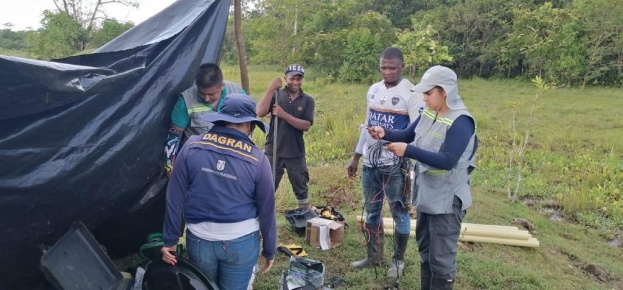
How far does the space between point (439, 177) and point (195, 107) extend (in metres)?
1.70

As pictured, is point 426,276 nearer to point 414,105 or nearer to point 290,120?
point 414,105

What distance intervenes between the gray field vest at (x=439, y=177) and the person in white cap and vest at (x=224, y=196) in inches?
42.0

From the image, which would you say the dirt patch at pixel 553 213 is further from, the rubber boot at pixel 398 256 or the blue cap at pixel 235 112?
the blue cap at pixel 235 112

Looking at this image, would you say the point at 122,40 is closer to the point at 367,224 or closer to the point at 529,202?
the point at 367,224

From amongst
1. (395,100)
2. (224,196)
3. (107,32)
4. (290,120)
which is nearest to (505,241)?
(395,100)

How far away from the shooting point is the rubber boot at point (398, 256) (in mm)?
3953

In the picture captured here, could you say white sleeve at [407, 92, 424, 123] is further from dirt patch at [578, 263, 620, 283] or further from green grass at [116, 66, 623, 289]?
dirt patch at [578, 263, 620, 283]

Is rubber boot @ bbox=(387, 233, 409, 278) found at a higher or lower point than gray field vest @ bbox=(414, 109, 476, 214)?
lower

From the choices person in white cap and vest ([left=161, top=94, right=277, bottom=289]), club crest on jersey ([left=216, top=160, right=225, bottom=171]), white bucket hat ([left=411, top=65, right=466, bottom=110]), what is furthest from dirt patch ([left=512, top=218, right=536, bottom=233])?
club crest on jersey ([left=216, top=160, right=225, bottom=171])

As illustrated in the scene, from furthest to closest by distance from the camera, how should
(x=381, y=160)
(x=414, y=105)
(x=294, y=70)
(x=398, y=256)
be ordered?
(x=294, y=70), (x=398, y=256), (x=381, y=160), (x=414, y=105)

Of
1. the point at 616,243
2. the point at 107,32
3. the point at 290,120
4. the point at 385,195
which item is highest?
the point at 107,32

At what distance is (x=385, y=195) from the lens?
388cm

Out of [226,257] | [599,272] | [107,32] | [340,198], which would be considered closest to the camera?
[226,257]

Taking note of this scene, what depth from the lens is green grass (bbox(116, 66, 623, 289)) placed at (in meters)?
4.29
